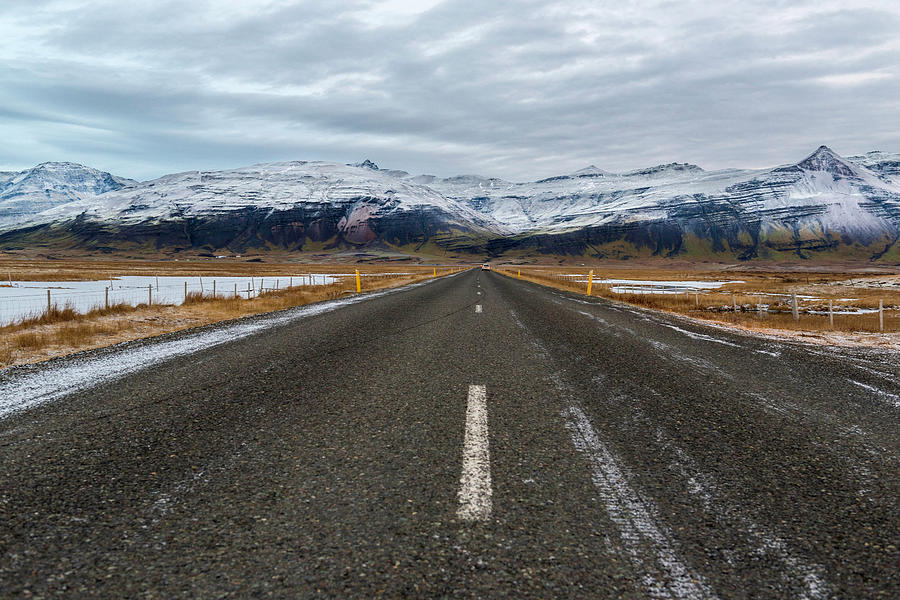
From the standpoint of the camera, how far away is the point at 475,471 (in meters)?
3.45

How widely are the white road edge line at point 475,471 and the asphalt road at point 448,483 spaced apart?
2cm

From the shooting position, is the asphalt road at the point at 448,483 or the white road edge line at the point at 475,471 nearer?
the asphalt road at the point at 448,483

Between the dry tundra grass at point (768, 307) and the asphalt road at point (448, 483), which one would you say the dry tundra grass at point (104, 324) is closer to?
the asphalt road at point (448, 483)

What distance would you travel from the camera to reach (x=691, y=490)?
3.21 m

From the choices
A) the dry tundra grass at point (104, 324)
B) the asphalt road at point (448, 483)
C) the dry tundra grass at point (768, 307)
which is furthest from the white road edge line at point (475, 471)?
the dry tundra grass at point (768, 307)

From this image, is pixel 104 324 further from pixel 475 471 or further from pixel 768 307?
pixel 768 307

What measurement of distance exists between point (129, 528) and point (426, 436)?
2161 millimetres

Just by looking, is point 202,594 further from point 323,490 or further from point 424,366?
point 424,366

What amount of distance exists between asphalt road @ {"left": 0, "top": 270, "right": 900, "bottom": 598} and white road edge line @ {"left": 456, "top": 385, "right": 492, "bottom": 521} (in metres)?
0.02

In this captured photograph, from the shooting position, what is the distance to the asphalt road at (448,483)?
2330 millimetres

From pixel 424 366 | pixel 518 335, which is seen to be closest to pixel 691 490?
pixel 424 366

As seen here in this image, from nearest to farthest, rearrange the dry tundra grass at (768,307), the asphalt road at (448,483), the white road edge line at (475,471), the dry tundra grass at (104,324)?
the asphalt road at (448,483), the white road edge line at (475,471), the dry tundra grass at (104,324), the dry tundra grass at (768,307)

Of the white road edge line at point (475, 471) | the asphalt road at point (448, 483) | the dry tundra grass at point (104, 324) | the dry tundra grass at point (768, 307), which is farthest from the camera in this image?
the dry tundra grass at point (768, 307)

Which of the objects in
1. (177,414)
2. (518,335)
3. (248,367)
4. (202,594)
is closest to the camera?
(202,594)
